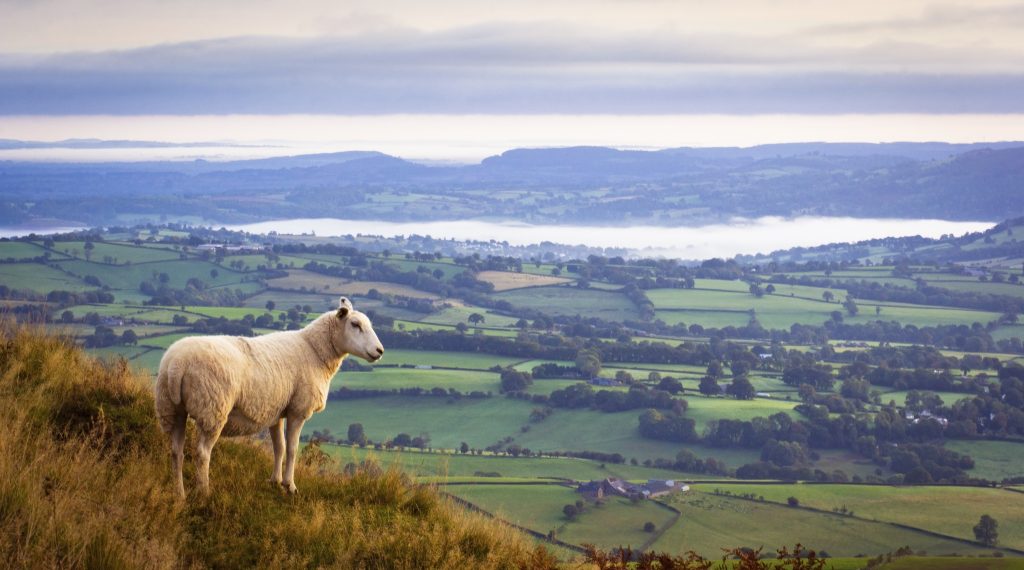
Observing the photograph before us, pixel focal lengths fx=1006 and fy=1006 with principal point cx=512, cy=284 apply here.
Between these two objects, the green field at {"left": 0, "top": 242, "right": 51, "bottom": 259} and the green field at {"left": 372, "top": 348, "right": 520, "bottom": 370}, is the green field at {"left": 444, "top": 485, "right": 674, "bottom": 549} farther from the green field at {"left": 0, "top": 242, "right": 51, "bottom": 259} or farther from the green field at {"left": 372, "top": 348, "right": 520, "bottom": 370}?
the green field at {"left": 0, "top": 242, "right": 51, "bottom": 259}

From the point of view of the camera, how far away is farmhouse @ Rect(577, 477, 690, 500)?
163 feet

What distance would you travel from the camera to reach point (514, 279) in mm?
137625

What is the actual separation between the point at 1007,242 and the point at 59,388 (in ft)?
698

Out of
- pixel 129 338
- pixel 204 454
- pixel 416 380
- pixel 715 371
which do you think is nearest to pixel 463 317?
pixel 715 371

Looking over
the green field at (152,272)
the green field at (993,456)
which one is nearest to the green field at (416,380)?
the green field at (993,456)

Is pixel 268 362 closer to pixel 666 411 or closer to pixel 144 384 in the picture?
pixel 144 384

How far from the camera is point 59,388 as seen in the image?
11.7 m

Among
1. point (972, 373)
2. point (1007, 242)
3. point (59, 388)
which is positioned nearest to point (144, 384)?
point (59, 388)

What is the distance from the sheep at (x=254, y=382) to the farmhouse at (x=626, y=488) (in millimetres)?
39178

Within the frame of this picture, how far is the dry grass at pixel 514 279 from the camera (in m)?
134

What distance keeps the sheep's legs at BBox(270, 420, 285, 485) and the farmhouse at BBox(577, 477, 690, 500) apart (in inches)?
1541

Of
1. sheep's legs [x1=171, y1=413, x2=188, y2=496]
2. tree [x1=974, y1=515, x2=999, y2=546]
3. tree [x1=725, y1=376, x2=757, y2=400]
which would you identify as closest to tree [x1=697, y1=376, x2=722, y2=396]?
tree [x1=725, y1=376, x2=757, y2=400]

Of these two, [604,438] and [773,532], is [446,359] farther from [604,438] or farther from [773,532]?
[773,532]

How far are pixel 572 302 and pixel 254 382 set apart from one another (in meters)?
121
